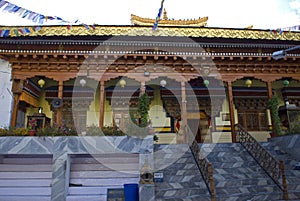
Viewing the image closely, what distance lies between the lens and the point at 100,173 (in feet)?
28.9

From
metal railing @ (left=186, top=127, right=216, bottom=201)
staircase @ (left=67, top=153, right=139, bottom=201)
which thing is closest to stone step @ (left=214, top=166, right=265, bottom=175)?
metal railing @ (left=186, top=127, right=216, bottom=201)

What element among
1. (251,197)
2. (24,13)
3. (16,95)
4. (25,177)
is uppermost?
(24,13)

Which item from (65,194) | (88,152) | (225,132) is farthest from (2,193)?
(225,132)

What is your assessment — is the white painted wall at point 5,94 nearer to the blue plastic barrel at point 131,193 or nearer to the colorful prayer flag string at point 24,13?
the colorful prayer flag string at point 24,13

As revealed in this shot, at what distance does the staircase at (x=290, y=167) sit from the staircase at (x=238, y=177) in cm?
47

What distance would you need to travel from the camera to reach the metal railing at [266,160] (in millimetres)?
7625

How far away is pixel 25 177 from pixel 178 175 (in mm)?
5315

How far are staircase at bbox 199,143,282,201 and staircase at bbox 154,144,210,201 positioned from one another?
0.61 meters

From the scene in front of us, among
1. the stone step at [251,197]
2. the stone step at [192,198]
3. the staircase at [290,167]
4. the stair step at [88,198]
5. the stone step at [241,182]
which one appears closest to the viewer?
the stone step at [192,198]

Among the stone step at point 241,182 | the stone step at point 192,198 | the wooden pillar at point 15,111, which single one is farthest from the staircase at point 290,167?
the wooden pillar at point 15,111

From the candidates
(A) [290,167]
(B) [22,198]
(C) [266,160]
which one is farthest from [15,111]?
(A) [290,167]

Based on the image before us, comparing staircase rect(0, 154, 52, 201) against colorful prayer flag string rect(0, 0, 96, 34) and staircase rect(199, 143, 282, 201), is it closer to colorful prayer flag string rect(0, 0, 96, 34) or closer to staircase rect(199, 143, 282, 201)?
colorful prayer flag string rect(0, 0, 96, 34)

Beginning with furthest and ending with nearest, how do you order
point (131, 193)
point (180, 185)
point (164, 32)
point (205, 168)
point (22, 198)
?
point (164, 32) < point (22, 198) < point (205, 168) < point (180, 185) < point (131, 193)

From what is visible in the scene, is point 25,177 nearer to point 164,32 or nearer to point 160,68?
point 160,68
